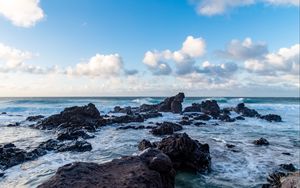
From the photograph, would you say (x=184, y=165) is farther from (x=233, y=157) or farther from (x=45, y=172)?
(x=45, y=172)

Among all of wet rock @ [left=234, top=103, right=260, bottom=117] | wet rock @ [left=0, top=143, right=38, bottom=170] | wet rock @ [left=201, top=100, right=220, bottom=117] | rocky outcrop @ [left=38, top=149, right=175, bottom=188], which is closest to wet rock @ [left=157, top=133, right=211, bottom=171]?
rocky outcrop @ [left=38, top=149, right=175, bottom=188]

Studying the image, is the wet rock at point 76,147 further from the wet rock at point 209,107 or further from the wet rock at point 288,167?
the wet rock at point 209,107

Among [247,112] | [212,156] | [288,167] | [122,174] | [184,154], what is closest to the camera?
[122,174]

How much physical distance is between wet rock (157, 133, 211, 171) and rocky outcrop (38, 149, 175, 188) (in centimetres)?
449

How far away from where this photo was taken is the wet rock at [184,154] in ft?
44.4

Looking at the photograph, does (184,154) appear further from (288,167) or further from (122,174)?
(122,174)

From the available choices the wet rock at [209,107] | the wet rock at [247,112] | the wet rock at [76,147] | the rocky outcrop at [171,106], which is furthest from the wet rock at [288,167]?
the rocky outcrop at [171,106]

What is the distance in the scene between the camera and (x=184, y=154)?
13789 millimetres

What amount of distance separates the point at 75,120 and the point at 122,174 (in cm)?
2256

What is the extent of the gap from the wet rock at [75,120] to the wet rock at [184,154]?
13294 millimetres

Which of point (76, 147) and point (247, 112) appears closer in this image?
point (76, 147)

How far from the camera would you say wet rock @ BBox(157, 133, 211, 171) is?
13.5 meters

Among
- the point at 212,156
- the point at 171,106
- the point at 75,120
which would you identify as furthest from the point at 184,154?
the point at 171,106

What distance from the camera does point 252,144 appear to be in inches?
803
